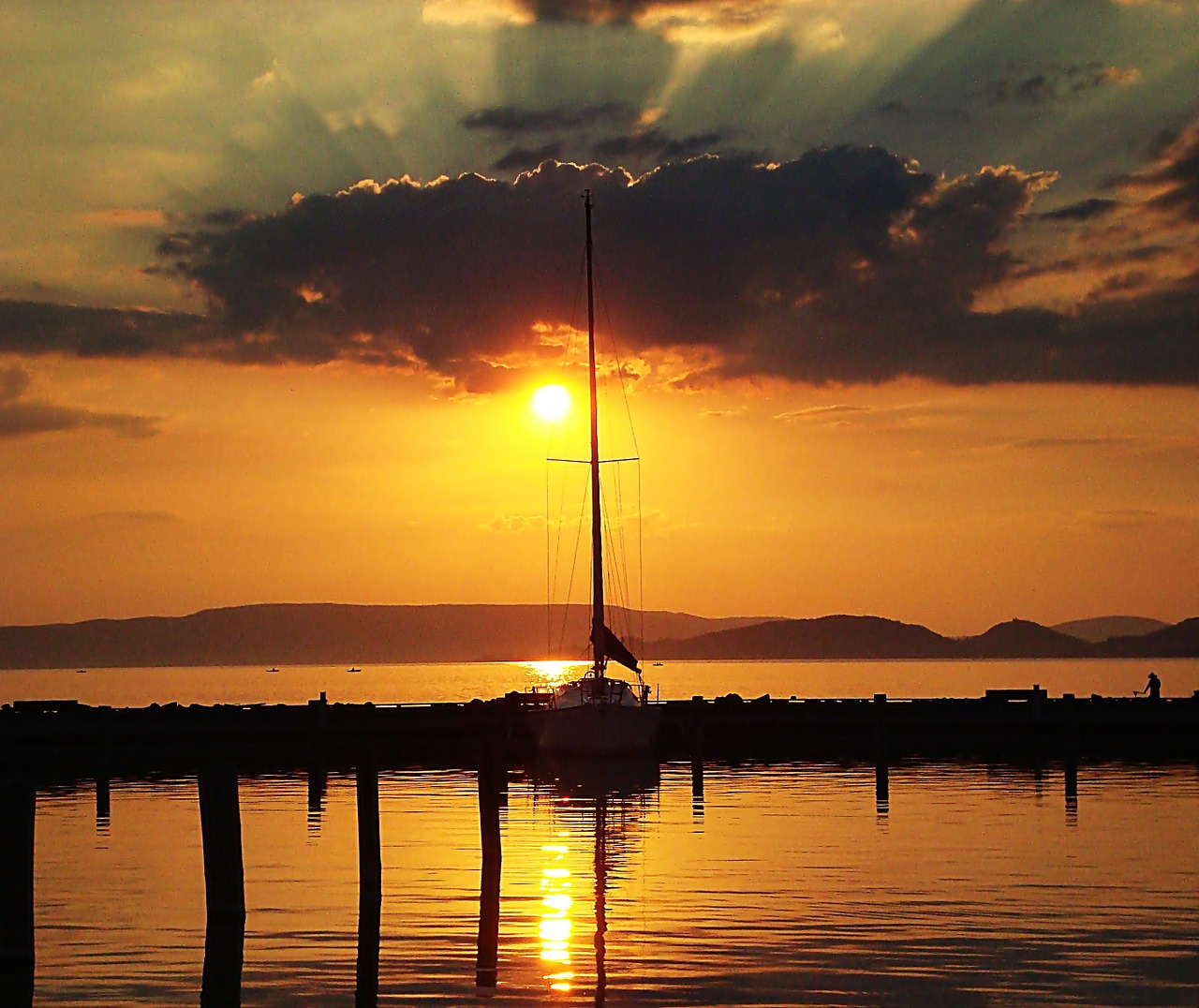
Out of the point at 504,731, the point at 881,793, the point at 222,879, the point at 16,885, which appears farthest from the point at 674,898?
the point at 504,731

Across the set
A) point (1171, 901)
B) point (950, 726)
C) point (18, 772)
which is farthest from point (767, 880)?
point (950, 726)

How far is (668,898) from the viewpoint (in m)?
30.4

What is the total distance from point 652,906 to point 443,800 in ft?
69.4

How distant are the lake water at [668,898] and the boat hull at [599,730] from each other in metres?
6.73

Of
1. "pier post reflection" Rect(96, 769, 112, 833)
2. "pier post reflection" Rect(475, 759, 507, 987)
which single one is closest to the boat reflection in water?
"pier post reflection" Rect(475, 759, 507, 987)

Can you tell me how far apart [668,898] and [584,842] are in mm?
9205

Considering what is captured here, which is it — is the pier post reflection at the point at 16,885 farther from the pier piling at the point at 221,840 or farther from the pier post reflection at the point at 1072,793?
the pier post reflection at the point at 1072,793

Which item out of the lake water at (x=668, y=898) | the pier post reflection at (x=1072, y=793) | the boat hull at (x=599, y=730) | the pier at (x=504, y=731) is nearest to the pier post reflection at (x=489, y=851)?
the lake water at (x=668, y=898)

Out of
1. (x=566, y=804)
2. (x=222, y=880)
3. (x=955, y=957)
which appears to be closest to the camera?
(x=955, y=957)

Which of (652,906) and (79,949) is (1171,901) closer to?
(652,906)

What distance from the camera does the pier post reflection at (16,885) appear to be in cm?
2253

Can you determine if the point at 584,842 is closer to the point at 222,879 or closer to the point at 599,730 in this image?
the point at 222,879

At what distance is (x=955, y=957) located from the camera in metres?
24.3

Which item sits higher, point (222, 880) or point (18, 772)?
point (18, 772)
